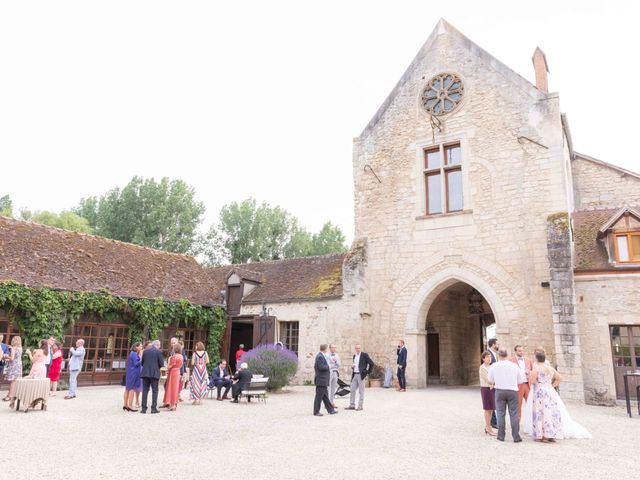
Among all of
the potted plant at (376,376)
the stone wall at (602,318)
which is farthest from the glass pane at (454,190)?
the potted plant at (376,376)

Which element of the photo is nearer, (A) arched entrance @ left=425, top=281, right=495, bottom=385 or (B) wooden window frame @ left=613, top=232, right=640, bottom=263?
(B) wooden window frame @ left=613, top=232, right=640, bottom=263

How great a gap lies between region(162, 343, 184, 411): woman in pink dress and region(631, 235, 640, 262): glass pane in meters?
10.8

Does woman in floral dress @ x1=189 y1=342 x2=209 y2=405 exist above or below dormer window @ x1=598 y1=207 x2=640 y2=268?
below

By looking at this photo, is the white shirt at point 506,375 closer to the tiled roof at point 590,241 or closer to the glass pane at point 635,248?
the tiled roof at point 590,241

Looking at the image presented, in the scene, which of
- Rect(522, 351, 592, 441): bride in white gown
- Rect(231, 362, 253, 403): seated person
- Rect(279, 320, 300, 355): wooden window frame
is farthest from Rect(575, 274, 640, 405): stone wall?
Rect(279, 320, 300, 355): wooden window frame

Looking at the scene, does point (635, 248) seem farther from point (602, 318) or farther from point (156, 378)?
point (156, 378)

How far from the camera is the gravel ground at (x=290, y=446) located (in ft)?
15.6

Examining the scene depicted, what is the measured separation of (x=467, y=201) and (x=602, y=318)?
4.59m

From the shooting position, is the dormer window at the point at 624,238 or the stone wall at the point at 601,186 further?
the stone wall at the point at 601,186

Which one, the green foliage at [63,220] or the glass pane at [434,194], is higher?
the green foliage at [63,220]

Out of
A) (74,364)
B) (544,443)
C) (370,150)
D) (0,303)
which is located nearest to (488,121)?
(370,150)

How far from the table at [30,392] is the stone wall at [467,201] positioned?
8.78m

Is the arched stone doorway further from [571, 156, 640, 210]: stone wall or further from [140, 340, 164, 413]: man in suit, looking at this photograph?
[140, 340, 164, 413]: man in suit

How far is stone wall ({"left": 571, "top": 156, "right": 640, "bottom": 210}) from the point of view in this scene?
15391mm
